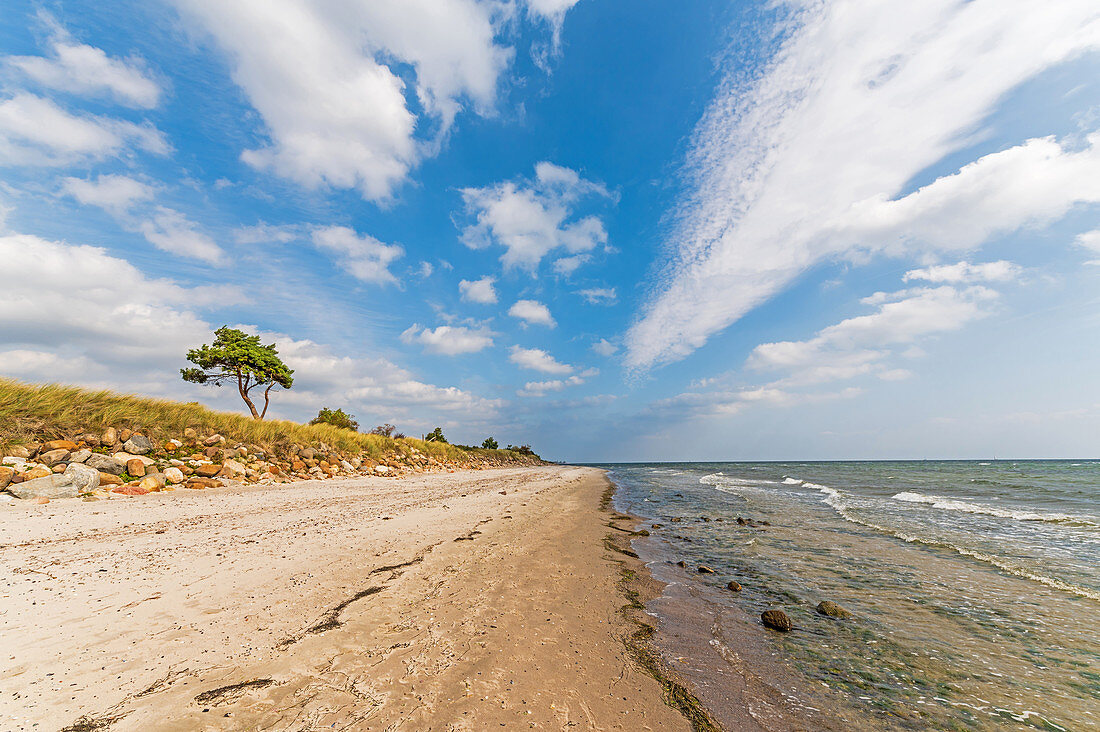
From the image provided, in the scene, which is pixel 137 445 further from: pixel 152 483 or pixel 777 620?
pixel 777 620

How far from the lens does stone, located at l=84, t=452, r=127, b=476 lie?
11.2 metres

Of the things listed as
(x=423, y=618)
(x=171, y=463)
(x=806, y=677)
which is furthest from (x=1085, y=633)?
(x=171, y=463)

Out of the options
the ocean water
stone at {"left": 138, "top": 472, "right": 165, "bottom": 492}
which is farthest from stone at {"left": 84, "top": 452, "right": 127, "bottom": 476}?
the ocean water

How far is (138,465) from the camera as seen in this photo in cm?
1192

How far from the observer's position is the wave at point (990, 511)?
15.9 meters

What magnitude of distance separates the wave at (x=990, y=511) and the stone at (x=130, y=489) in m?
31.4

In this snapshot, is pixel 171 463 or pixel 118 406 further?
pixel 118 406

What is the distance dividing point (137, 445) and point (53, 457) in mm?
2417

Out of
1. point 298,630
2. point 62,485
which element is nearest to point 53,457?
point 62,485

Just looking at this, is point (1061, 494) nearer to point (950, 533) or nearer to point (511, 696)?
point (950, 533)

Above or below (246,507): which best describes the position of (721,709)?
below

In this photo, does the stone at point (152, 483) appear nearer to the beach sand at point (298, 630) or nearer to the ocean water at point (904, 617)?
the beach sand at point (298, 630)

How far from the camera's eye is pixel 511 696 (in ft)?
11.9

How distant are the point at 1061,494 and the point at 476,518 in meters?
37.8
